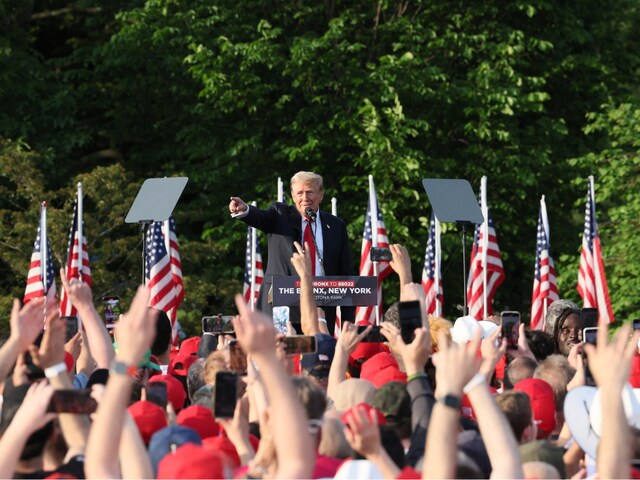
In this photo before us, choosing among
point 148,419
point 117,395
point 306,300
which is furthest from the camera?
point 306,300

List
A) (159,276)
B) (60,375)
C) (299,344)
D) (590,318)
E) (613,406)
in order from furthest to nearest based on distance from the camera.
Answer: (159,276)
(590,318)
(299,344)
(60,375)
(613,406)

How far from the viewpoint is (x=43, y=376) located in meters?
5.91

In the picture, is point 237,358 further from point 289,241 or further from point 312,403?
point 289,241

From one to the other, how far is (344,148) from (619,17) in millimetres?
6388

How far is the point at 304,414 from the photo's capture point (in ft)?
13.5

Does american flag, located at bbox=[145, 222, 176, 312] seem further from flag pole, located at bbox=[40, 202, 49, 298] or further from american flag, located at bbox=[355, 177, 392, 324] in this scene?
american flag, located at bbox=[355, 177, 392, 324]

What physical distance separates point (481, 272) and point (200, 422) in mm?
10599

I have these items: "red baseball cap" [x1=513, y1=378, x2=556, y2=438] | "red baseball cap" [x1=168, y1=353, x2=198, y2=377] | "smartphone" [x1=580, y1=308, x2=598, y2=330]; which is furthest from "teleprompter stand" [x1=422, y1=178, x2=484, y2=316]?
"red baseball cap" [x1=513, y1=378, x2=556, y2=438]

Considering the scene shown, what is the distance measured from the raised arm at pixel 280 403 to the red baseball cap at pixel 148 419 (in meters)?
1.09

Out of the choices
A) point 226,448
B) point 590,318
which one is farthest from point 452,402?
point 590,318

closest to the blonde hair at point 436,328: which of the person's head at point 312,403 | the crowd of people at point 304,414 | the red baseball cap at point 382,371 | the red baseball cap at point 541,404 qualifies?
the red baseball cap at point 382,371

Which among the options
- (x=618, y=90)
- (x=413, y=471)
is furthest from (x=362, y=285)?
(x=618, y=90)

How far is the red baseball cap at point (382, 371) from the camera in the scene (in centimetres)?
623

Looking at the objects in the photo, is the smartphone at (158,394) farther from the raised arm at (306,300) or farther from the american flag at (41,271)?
the american flag at (41,271)
